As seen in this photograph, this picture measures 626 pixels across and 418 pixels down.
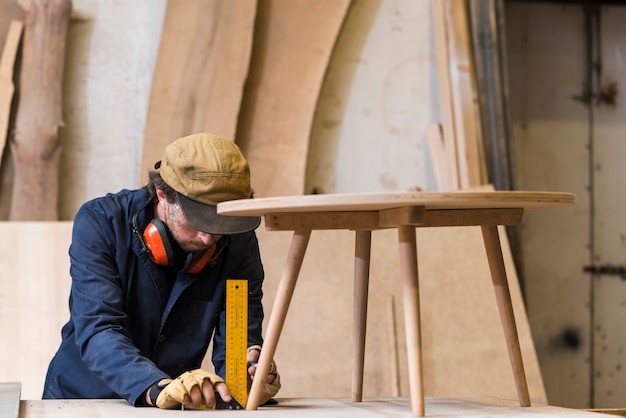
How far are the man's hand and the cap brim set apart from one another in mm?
351

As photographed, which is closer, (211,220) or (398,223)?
(398,223)

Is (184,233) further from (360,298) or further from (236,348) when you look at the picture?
(360,298)

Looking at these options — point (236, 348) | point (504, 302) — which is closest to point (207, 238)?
point (236, 348)

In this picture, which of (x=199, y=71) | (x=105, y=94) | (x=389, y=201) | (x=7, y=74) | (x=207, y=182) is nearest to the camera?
(x=389, y=201)

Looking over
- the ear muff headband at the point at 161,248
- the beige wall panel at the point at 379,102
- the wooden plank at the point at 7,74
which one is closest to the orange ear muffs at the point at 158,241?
the ear muff headband at the point at 161,248

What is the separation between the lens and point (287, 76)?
3898 millimetres

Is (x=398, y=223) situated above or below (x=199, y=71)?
below

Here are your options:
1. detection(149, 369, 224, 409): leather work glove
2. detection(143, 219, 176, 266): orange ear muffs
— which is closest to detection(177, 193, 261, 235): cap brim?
detection(143, 219, 176, 266): orange ear muffs

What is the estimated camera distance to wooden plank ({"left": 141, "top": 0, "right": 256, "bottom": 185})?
365cm

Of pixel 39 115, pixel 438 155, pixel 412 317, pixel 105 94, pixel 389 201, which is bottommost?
pixel 412 317

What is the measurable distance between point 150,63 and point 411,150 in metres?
1.33

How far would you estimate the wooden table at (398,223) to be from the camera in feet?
5.60

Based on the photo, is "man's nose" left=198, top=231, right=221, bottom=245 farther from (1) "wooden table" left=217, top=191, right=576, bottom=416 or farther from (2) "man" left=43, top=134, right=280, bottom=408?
(1) "wooden table" left=217, top=191, right=576, bottom=416

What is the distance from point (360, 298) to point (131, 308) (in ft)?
2.00
